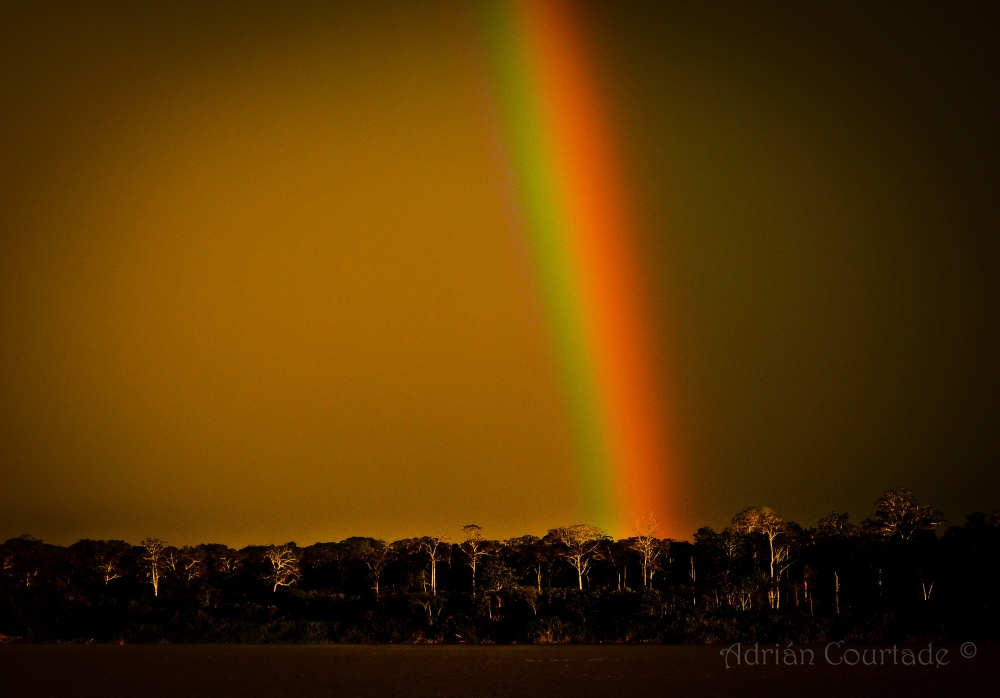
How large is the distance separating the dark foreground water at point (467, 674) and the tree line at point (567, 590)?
29.6 ft

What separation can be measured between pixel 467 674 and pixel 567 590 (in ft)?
190

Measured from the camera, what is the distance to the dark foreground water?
75.1m

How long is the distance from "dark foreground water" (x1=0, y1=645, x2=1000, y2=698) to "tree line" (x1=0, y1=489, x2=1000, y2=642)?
9.02 metres

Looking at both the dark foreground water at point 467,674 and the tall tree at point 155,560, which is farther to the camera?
the tall tree at point 155,560

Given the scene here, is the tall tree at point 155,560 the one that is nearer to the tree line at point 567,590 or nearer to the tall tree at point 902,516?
the tree line at point 567,590

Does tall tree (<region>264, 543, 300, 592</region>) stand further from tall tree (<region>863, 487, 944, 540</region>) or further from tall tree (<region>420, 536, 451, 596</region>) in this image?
tall tree (<region>863, 487, 944, 540</region>)

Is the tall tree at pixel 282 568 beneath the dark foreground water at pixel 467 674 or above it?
above

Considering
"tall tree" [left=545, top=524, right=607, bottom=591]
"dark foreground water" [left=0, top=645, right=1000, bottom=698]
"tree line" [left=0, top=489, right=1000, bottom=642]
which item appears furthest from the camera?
"tall tree" [left=545, top=524, right=607, bottom=591]

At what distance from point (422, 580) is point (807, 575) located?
2004 inches

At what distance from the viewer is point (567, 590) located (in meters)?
147

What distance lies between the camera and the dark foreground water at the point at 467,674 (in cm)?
7506

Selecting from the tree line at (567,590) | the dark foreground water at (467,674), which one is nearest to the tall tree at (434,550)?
the tree line at (567,590)

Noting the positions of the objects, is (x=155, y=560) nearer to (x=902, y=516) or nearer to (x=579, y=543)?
(x=579, y=543)

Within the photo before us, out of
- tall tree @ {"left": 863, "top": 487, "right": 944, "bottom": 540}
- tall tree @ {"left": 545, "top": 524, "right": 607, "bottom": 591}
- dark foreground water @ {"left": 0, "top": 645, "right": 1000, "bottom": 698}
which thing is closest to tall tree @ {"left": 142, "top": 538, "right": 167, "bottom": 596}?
dark foreground water @ {"left": 0, "top": 645, "right": 1000, "bottom": 698}
